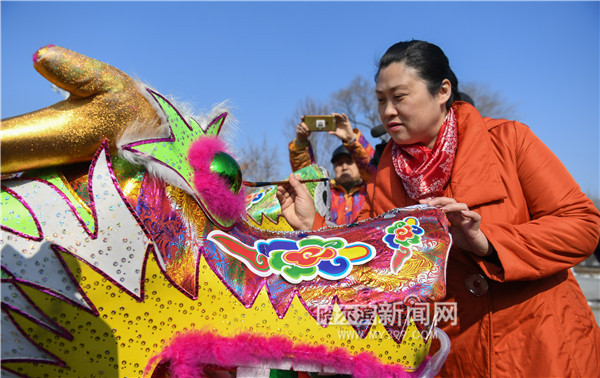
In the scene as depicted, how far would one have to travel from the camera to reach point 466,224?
1576 mm

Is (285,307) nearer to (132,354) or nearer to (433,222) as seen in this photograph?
(132,354)

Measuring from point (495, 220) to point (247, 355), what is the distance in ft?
3.23

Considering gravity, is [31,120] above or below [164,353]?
above

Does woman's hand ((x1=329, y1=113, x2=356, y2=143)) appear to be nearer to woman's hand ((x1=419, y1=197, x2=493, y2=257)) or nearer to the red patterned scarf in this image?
the red patterned scarf

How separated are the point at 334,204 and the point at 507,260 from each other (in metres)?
3.25

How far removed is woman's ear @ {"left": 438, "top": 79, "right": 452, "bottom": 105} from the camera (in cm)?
191

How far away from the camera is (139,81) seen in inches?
53.9

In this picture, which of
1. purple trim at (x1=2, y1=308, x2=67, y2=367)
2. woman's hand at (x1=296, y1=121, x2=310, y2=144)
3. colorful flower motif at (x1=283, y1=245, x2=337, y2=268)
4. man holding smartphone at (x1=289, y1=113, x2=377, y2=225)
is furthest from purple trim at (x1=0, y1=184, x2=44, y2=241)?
woman's hand at (x1=296, y1=121, x2=310, y2=144)

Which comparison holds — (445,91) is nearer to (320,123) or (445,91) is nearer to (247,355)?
(247,355)

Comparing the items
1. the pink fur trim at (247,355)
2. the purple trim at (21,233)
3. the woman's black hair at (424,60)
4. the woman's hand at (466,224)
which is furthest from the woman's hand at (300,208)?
the purple trim at (21,233)

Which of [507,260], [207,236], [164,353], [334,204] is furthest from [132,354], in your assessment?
[334,204]

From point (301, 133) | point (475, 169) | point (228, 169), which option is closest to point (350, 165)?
point (301, 133)

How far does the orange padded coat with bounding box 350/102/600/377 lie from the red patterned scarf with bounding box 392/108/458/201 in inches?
1.4

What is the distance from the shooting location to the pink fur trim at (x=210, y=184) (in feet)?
4.59
